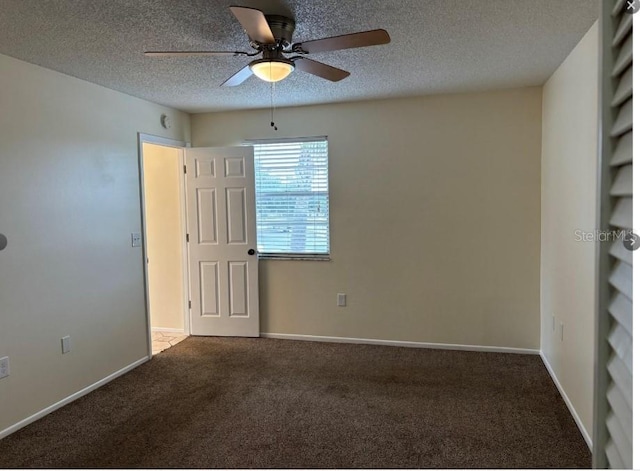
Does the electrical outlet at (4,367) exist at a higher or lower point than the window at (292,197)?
lower

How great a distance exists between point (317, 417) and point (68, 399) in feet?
6.17

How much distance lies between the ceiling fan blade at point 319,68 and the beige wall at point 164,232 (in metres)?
2.57

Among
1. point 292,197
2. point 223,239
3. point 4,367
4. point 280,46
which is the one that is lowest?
point 4,367

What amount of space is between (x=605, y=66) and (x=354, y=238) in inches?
141

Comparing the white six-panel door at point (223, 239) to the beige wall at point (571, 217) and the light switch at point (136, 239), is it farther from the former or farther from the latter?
the beige wall at point (571, 217)

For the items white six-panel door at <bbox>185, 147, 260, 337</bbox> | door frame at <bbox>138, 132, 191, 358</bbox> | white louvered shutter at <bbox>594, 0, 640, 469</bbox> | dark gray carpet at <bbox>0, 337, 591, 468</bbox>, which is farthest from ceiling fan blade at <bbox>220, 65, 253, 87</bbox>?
dark gray carpet at <bbox>0, 337, 591, 468</bbox>

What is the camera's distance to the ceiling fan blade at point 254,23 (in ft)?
5.63

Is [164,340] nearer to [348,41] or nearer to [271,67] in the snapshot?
[271,67]

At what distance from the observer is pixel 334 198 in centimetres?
431

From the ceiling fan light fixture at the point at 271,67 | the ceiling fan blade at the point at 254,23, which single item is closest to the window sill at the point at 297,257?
the ceiling fan light fixture at the point at 271,67

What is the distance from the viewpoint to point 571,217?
9.25 feet

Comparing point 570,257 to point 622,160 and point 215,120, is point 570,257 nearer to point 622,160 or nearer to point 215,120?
point 622,160

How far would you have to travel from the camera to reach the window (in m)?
4.38

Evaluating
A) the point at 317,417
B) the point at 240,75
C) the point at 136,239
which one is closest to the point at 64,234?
the point at 136,239
